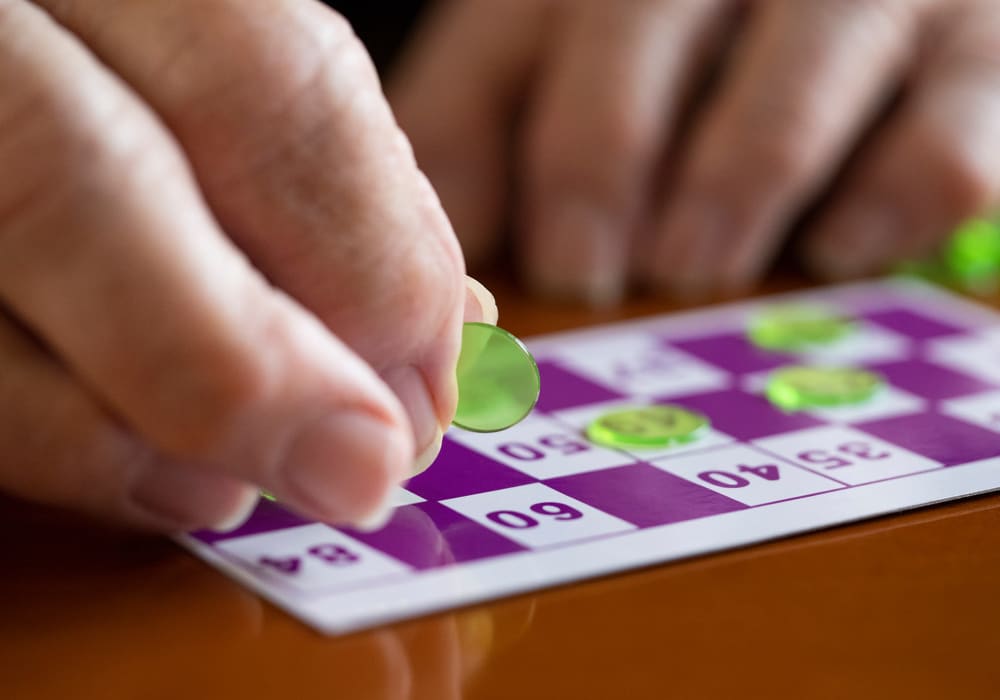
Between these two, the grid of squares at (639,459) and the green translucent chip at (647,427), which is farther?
the green translucent chip at (647,427)

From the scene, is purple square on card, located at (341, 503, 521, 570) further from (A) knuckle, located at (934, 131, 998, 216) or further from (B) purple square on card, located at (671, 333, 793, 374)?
(A) knuckle, located at (934, 131, 998, 216)

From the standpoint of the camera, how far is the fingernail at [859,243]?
95 cm

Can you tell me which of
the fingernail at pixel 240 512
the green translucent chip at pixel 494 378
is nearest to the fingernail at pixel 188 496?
the fingernail at pixel 240 512

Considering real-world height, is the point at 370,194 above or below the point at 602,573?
above

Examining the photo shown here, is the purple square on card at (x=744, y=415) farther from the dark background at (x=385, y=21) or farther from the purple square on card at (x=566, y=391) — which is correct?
the dark background at (x=385, y=21)

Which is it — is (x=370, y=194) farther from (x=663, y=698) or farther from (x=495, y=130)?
(x=495, y=130)

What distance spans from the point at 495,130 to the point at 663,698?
0.70 meters

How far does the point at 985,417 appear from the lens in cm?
63

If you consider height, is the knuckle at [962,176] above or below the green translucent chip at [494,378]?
above

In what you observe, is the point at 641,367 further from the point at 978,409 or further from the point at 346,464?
the point at 346,464

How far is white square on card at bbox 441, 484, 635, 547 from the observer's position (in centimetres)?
48

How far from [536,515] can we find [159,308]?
0.58 feet

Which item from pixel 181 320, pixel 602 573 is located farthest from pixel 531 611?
pixel 181 320

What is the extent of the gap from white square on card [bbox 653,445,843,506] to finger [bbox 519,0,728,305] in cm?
32
